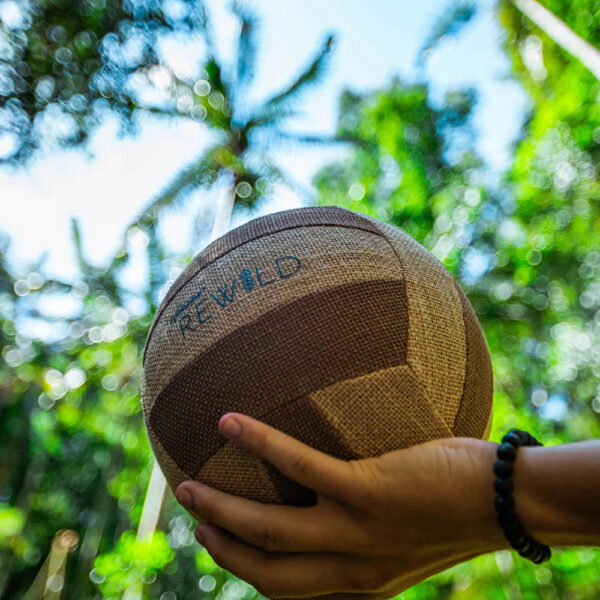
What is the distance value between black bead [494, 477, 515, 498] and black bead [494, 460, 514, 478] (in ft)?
0.03

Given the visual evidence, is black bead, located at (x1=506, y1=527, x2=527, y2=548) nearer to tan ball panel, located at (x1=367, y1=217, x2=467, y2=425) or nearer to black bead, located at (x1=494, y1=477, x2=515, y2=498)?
black bead, located at (x1=494, y1=477, x2=515, y2=498)

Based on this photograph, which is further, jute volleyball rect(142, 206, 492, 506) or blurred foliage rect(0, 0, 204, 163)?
blurred foliage rect(0, 0, 204, 163)

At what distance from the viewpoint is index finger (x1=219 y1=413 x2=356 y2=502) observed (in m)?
1.06

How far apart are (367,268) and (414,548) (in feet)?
2.70

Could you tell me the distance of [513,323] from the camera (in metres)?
12.4

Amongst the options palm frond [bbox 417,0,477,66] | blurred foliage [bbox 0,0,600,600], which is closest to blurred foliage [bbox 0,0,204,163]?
blurred foliage [bbox 0,0,600,600]

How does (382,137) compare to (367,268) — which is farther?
(382,137)

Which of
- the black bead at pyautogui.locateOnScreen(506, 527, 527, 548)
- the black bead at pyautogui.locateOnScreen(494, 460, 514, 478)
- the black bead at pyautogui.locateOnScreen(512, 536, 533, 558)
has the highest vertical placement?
the black bead at pyautogui.locateOnScreen(494, 460, 514, 478)

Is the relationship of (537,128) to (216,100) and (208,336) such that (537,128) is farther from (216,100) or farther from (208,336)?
(208,336)

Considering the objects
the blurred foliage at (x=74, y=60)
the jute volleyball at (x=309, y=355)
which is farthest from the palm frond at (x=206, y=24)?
the jute volleyball at (x=309, y=355)

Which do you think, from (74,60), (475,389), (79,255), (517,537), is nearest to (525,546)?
(517,537)

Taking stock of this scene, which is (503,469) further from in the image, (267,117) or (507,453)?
(267,117)

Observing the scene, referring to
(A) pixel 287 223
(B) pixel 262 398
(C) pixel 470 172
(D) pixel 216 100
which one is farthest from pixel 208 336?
→ (C) pixel 470 172

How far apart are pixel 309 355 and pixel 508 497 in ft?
1.98
